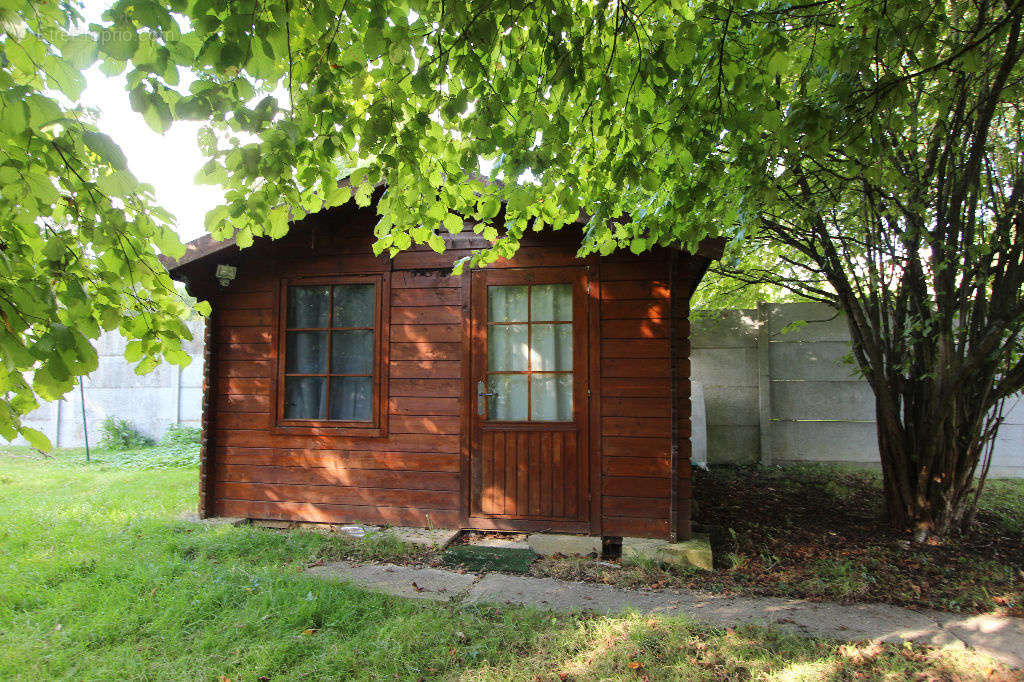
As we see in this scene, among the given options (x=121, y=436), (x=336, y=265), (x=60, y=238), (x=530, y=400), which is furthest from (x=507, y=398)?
(x=121, y=436)

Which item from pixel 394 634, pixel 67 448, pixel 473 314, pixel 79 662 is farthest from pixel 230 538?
pixel 67 448

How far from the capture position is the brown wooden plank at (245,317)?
18.4 feet

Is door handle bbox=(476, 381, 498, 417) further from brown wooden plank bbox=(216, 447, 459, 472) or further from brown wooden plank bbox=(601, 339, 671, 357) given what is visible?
brown wooden plank bbox=(601, 339, 671, 357)

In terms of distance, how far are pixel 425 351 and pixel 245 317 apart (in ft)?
6.15

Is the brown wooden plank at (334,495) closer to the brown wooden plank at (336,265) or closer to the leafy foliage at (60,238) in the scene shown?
the brown wooden plank at (336,265)

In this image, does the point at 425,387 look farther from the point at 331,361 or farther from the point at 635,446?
the point at 635,446

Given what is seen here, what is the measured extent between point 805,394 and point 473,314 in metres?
5.04

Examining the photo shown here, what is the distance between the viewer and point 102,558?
4184 mm

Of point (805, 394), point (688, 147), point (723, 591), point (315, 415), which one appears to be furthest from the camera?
point (805, 394)

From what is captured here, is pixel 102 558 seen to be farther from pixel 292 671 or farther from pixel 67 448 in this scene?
pixel 67 448

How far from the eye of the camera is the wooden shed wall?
4.81 m

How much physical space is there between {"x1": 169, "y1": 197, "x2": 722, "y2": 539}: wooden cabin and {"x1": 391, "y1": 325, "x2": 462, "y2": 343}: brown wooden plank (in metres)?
0.01

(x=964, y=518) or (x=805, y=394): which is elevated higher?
(x=805, y=394)

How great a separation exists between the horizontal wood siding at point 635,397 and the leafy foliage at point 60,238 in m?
3.45
